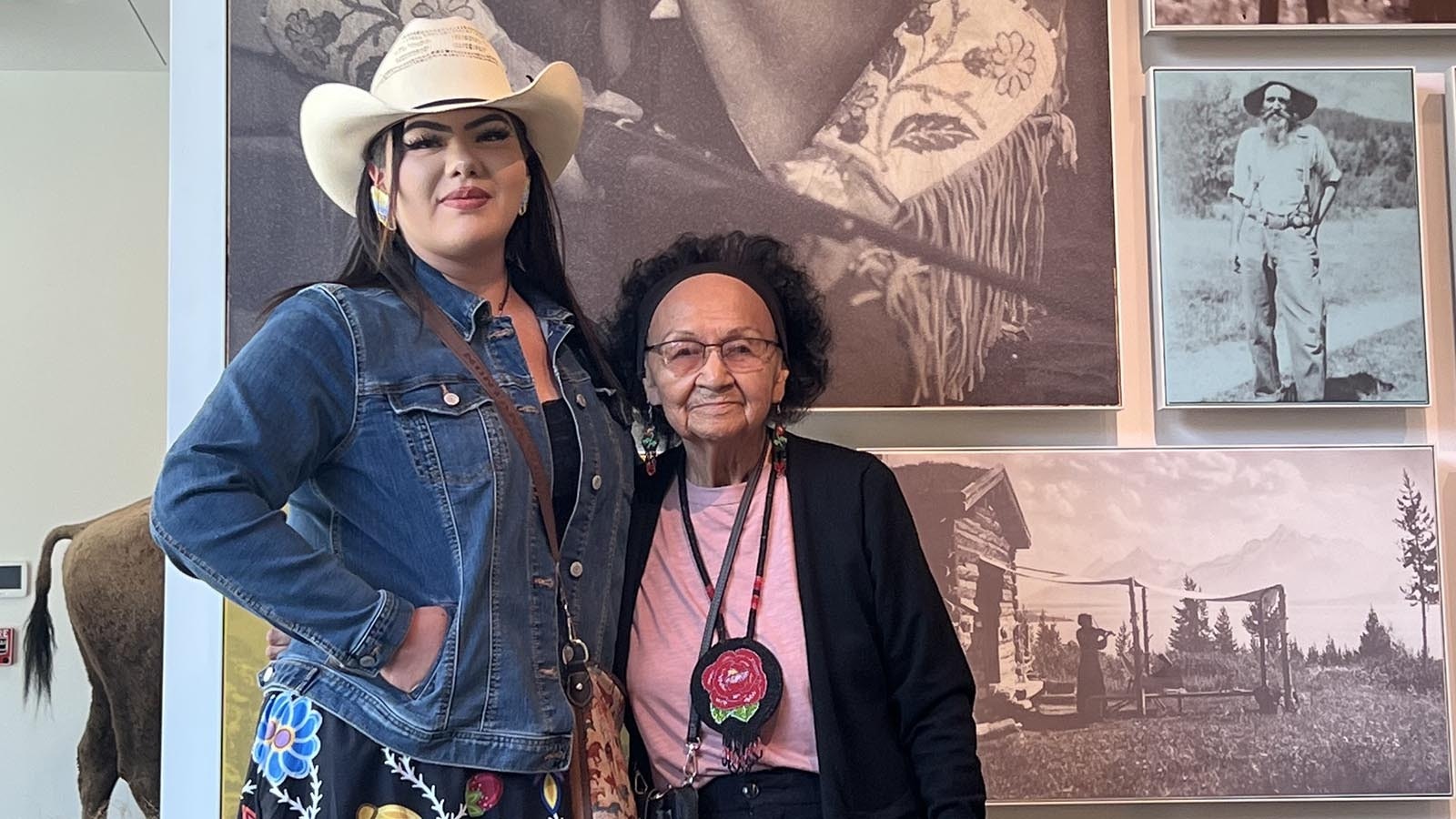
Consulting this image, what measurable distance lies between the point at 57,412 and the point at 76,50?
1061mm

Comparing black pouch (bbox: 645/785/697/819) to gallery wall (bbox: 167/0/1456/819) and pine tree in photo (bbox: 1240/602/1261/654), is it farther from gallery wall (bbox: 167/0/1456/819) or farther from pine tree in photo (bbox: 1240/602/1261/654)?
pine tree in photo (bbox: 1240/602/1261/654)

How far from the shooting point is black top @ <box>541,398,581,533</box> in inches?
57.7

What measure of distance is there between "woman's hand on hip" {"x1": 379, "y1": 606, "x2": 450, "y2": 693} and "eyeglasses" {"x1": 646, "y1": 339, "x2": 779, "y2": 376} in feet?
1.51

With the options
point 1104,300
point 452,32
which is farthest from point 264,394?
point 1104,300

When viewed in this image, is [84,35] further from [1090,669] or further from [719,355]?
[1090,669]

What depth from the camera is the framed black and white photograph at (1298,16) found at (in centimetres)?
216

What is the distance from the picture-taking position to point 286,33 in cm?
211

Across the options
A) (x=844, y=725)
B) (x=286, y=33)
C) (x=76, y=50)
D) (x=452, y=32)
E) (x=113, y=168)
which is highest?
(x=76, y=50)

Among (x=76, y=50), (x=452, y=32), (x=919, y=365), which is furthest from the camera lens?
(x=76, y=50)

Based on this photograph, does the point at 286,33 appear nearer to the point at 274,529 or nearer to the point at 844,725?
the point at 274,529

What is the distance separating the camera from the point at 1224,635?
211 cm

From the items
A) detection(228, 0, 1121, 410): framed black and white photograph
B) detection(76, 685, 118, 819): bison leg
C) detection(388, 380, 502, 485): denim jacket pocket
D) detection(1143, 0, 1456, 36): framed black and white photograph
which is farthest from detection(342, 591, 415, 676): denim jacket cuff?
detection(76, 685, 118, 819): bison leg

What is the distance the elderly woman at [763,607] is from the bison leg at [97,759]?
1.76m

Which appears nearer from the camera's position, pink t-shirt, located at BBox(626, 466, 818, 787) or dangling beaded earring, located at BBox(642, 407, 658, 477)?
pink t-shirt, located at BBox(626, 466, 818, 787)
